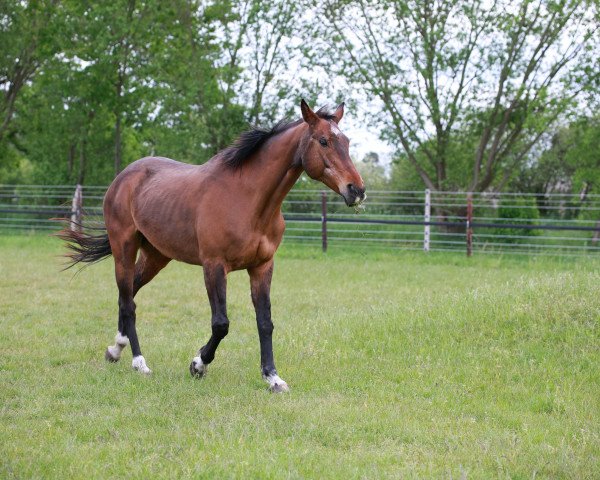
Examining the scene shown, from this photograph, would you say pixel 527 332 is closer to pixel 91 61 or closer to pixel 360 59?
pixel 360 59

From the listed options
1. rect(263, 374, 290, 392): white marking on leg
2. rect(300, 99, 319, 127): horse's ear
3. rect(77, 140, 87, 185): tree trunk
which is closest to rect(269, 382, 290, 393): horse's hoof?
rect(263, 374, 290, 392): white marking on leg

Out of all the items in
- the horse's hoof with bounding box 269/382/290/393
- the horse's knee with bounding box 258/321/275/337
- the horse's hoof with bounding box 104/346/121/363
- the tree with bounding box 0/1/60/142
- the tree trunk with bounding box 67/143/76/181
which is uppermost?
the tree with bounding box 0/1/60/142

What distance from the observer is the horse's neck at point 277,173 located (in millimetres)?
5996

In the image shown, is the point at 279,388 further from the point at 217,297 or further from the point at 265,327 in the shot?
the point at 217,297

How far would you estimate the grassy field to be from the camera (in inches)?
161

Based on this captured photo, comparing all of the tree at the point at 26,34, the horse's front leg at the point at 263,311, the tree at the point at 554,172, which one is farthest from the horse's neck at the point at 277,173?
the tree at the point at 26,34

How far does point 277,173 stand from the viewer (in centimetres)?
603

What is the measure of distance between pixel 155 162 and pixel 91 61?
2011 centimetres

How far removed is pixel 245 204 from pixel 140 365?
6.12 ft

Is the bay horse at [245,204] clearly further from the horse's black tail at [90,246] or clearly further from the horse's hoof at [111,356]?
the horse's black tail at [90,246]

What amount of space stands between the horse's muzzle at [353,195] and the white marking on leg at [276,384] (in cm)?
157

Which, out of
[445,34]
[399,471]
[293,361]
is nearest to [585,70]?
[445,34]

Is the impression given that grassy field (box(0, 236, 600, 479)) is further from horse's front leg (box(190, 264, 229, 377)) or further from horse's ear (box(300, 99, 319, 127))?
horse's ear (box(300, 99, 319, 127))

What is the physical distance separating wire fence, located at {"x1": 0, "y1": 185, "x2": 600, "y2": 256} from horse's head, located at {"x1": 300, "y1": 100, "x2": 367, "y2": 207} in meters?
11.6
